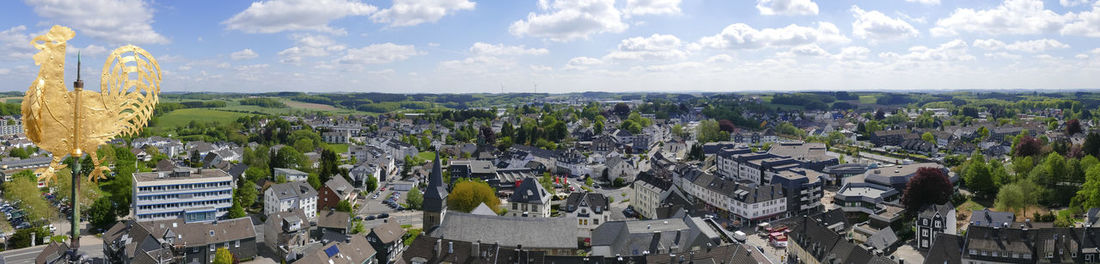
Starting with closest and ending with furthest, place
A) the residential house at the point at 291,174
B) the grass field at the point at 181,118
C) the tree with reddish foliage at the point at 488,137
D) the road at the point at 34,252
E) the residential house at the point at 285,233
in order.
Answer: the road at the point at 34,252 → the residential house at the point at 285,233 → the residential house at the point at 291,174 → the tree with reddish foliage at the point at 488,137 → the grass field at the point at 181,118

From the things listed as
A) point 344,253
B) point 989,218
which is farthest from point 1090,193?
point 344,253

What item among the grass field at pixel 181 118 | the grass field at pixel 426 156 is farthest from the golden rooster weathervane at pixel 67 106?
the grass field at pixel 181 118

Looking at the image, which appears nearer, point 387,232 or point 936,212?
point 387,232

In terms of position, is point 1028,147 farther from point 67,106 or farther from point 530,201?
point 67,106

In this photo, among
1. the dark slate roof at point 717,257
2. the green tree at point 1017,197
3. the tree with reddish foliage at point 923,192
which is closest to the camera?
the dark slate roof at point 717,257

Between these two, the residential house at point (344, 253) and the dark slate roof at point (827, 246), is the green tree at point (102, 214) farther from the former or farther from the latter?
the dark slate roof at point (827, 246)

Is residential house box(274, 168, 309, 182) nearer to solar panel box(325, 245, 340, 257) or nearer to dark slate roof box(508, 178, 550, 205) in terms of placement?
dark slate roof box(508, 178, 550, 205)

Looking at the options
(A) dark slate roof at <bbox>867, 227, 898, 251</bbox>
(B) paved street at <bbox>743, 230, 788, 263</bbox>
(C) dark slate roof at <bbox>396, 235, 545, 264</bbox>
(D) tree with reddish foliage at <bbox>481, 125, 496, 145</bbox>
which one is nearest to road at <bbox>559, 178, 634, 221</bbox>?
(B) paved street at <bbox>743, 230, 788, 263</bbox>
